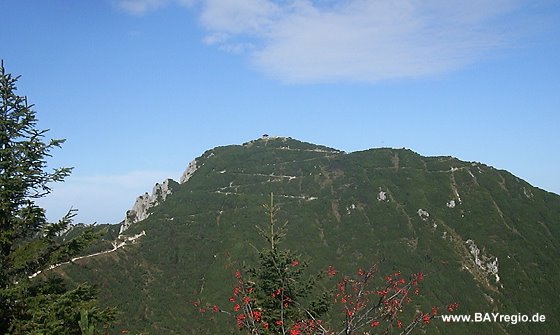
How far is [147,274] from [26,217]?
349ft

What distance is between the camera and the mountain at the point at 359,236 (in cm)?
11194

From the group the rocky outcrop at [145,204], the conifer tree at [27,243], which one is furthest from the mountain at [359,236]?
the conifer tree at [27,243]

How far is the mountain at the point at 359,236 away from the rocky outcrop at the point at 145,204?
0.61 metres

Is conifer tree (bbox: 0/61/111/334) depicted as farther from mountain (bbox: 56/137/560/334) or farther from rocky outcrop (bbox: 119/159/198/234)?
rocky outcrop (bbox: 119/159/198/234)

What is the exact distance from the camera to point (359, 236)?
A: 148 m

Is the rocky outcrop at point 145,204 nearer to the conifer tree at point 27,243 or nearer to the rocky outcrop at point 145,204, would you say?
the rocky outcrop at point 145,204

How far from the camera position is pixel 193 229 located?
14638 centimetres

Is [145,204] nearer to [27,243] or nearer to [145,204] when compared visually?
[145,204]

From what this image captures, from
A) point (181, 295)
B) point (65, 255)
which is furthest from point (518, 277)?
point (65, 255)

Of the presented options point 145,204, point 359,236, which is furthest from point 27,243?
point 145,204

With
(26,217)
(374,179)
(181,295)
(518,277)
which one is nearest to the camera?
(26,217)

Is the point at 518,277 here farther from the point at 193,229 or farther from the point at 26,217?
the point at 26,217

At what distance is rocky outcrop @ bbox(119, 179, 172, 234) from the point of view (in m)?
169

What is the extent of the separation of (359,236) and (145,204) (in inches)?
3335
